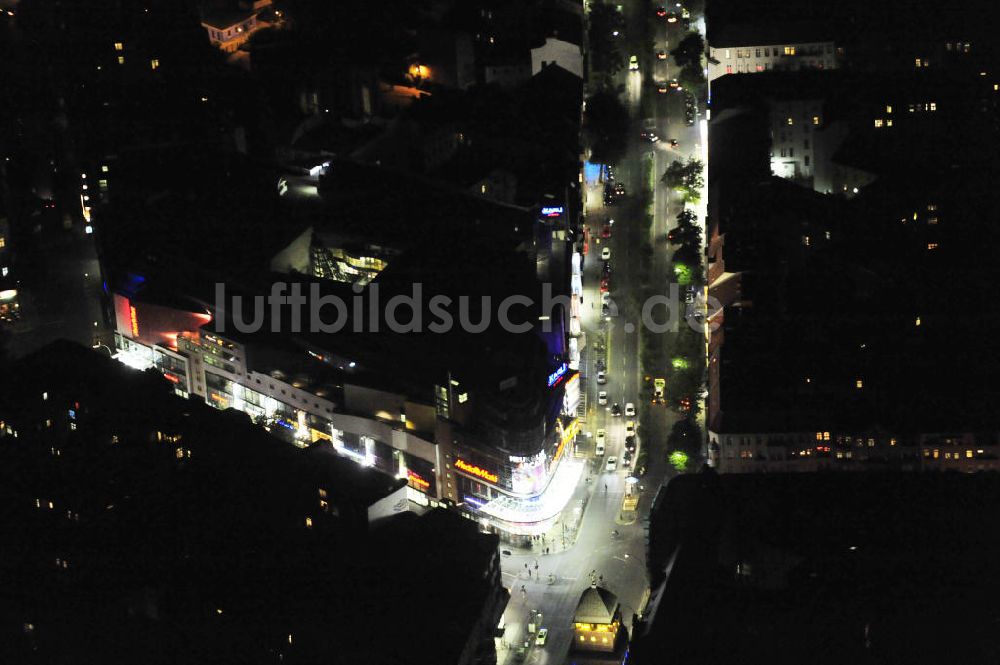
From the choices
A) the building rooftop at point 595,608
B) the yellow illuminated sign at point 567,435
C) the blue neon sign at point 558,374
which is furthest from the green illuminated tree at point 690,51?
the building rooftop at point 595,608

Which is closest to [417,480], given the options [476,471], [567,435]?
[476,471]

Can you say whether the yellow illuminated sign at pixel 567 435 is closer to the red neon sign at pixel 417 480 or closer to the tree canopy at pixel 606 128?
the red neon sign at pixel 417 480

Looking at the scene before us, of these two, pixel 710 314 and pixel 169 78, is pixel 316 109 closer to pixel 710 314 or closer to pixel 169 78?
pixel 169 78

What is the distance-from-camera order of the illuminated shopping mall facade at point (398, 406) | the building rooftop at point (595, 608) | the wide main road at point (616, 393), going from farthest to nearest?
the illuminated shopping mall facade at point (398, 406), the wide main road at point (616, 393), the building rooftop at point (595, 608)

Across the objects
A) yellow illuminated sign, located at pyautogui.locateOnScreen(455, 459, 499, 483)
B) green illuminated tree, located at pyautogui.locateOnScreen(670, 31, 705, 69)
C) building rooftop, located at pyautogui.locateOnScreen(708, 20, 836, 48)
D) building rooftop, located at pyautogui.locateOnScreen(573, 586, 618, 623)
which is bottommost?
building rooftop, located at pyautogui.locateOnScreen(573, 586, 618, 623)

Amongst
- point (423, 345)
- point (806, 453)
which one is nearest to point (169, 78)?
point (423, 345)

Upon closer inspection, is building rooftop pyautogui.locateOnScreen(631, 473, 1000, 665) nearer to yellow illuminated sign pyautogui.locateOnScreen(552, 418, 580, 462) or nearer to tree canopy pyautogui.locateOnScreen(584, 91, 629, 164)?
yellow illuminated sign pyautogui.locateOnScreen(552, 418, 580, 462)

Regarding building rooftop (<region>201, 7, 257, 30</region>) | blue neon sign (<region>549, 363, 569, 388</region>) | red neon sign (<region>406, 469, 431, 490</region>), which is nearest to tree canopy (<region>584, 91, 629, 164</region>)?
blue neon sign (<region>549, 363, 569, 388</region>)
